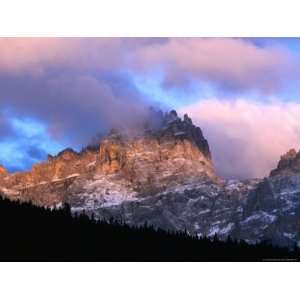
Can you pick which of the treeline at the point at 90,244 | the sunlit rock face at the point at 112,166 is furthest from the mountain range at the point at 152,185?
the treeline at the point at 90,244

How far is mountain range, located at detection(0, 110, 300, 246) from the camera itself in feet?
145

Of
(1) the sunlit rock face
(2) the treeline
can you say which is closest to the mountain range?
(1) the sunlit rock face

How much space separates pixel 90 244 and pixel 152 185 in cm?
2222

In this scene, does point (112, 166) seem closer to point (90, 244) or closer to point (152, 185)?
point (152, 185)

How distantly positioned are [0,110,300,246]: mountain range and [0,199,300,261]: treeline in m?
1.40

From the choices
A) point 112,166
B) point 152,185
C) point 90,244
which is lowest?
point 90,244

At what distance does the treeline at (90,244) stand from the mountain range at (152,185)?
4.60 feet

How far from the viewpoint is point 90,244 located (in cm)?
4253

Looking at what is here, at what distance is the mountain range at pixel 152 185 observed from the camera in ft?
145

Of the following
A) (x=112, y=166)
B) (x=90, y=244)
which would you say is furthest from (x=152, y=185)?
(x=90, y=244)

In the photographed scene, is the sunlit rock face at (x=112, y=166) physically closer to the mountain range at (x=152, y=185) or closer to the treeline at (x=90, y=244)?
the mountain range at (x=152, y=185)
